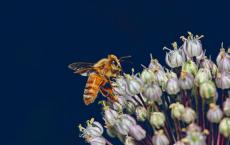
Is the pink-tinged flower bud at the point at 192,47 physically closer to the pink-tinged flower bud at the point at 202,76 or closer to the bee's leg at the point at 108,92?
the pink-tinged flower bud at the point at 202,76

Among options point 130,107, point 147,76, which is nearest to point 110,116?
point 130,107

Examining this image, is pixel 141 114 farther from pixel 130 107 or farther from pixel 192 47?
pixel 192 47

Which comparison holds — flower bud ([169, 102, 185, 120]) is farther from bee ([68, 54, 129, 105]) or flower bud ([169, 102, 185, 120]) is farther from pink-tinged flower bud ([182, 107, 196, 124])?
bee ([68, 54, 129, 105])

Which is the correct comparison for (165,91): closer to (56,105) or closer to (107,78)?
(107,78)

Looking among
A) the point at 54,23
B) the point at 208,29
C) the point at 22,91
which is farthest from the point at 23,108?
the point at 208,29

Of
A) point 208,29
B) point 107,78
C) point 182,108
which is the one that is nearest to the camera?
point 182,108

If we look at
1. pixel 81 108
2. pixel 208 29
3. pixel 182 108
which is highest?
pixel 208 29
